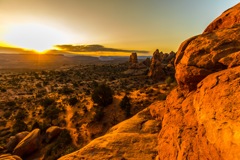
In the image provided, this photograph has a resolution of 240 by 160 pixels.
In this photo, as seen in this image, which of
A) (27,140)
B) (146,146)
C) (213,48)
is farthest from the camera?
(27,140)

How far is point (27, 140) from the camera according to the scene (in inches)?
647

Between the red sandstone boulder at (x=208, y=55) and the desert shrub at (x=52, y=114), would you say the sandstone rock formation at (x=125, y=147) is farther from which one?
the desert shrub at (x=52, y=114)

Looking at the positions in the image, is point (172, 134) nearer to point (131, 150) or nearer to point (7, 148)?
point (131, 150)

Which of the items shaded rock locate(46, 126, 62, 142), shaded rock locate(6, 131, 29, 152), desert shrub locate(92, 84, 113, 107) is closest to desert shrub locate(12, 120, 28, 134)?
shaded rock locate(6, 131, 29, 152)

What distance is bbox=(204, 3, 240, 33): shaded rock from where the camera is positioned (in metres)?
8.59

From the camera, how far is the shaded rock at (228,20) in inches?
338

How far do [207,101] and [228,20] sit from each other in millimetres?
5752

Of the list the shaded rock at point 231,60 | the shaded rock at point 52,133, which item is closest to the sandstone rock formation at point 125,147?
→ the shaded rock at point 231,60

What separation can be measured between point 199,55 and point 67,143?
14425mm

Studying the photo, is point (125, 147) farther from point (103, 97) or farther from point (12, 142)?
point (103, 97)

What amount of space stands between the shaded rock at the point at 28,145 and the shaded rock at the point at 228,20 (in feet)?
54.9

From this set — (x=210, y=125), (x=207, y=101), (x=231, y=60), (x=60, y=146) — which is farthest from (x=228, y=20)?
(x=60, y=146)

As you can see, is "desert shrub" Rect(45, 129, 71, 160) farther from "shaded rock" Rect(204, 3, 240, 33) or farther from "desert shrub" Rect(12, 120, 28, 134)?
"shaded rock" Rect(204, 3, 240, 33)

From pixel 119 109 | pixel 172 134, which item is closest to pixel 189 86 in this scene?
pixel 172 134
